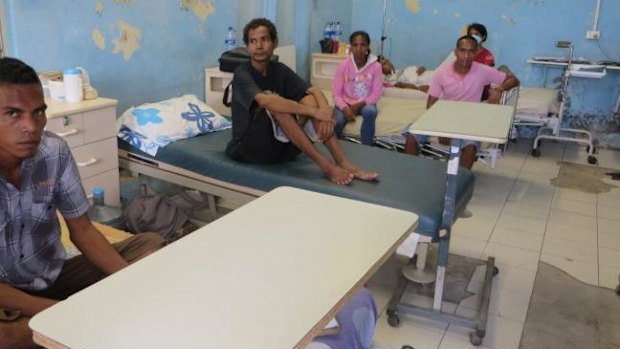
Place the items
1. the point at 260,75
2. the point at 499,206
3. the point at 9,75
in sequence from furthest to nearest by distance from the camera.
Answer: the point at 499,206, the point at 260,75, the point at 9,75

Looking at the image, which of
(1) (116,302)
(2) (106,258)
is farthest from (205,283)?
(2) (106,258)

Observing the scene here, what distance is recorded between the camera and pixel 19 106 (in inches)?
61.4

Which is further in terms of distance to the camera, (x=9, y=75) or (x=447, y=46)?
(x=447, y=46)

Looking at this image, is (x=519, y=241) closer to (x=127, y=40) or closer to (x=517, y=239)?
(x=517, y=239)

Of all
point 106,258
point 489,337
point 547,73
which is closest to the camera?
point 106,258

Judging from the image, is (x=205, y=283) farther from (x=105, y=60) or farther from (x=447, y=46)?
(x=447, y=46)

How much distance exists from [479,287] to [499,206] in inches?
52.8

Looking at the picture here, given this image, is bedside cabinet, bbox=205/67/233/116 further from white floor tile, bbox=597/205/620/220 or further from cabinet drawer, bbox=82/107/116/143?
white floor tile, bbox=597/205/620/220

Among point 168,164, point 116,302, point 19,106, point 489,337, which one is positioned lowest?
point 489,337

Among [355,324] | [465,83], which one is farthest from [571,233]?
[355,324]

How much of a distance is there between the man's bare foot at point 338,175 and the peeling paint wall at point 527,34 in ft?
12.6

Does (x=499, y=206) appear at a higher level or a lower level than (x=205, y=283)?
lower

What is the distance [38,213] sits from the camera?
5.77 ft

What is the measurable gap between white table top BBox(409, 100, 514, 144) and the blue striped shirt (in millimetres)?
1424
